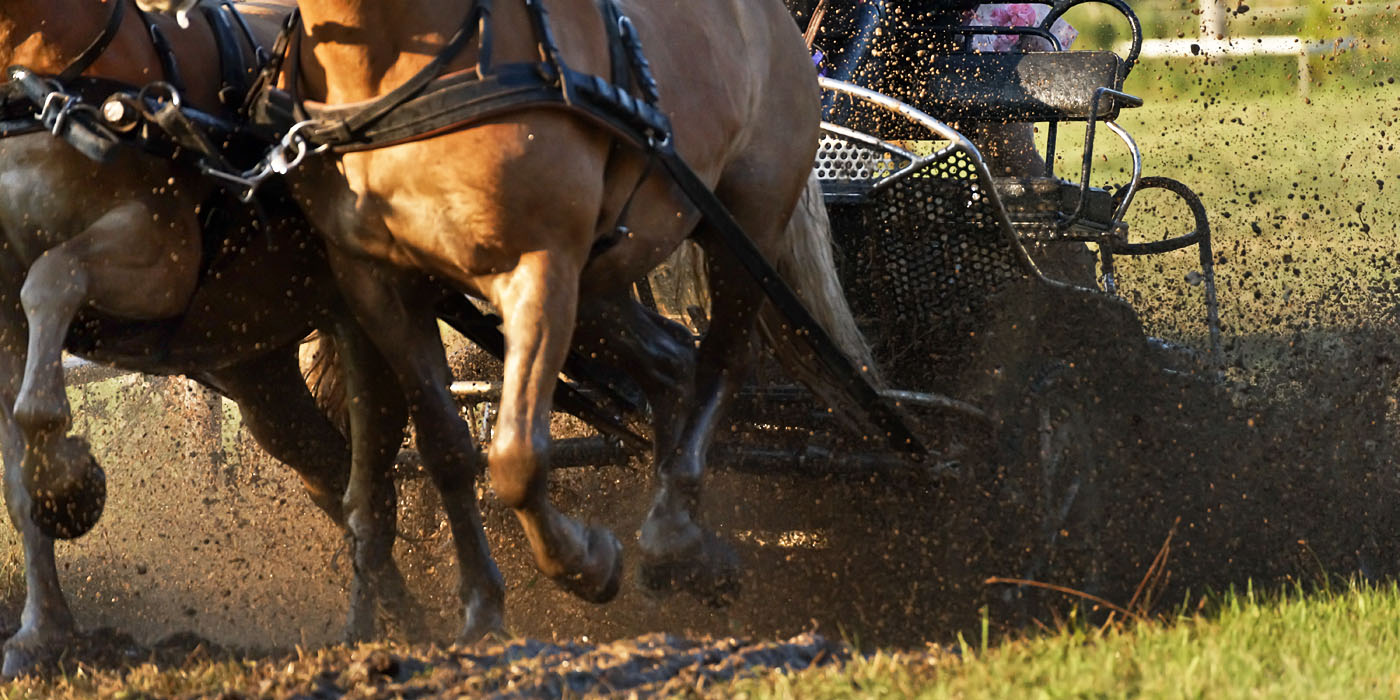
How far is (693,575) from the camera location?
3.70 meters

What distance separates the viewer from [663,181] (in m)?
3.33

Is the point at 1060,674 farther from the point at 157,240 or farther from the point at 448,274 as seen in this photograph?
the point at 157,240

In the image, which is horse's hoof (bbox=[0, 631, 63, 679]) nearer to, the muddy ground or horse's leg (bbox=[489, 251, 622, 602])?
→ the muddy ground

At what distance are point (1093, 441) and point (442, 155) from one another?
7.23ft

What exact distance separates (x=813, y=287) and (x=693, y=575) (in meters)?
0.88

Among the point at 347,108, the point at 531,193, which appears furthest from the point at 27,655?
the point at 531,193

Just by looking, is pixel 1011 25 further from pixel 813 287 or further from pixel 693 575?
pixel 693 575

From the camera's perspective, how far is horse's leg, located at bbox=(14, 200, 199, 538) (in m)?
2.97

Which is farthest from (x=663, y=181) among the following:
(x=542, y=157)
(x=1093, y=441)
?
(x=1093, y=441)

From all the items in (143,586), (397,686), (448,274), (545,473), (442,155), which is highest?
(442,155)

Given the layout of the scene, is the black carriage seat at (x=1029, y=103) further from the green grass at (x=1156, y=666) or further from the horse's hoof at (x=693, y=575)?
the green grass at (x=1156, y=666)

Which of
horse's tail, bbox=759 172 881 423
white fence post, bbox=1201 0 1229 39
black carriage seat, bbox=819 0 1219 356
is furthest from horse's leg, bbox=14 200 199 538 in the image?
white fence post, bbox=1201 0 1229 39

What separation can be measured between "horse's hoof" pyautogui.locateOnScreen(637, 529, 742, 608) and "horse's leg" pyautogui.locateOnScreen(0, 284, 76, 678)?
1.26m

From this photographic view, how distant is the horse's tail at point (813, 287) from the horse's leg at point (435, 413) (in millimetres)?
939
